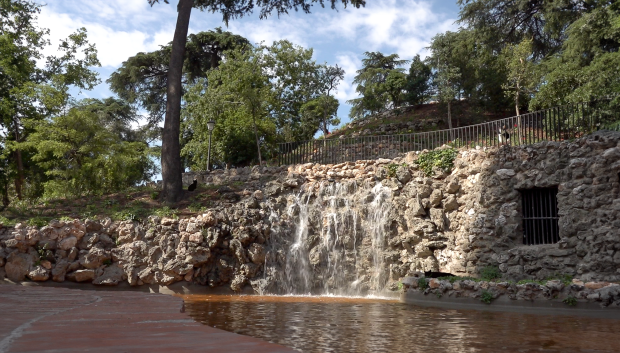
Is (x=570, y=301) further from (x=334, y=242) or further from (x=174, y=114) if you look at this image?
(x=174, y=114)

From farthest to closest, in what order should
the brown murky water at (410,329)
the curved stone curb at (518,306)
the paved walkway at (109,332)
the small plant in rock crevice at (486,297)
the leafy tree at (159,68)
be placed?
the leafy tree at (159,68)
the small plant in rock crevice at (486,297)
the curved stone curb at (518,306)
the brown murky water at (410,329)
the paved walkway at (109,332)

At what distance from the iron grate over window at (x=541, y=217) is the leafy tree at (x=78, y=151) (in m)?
16.1

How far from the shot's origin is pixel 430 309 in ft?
31.7

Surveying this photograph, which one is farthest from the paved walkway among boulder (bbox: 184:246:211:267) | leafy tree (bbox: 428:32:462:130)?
leafy tree (bbox: 428:32:462:130)

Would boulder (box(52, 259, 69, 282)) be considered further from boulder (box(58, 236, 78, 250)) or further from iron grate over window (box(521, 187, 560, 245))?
iron grate over window (box(521, 187, 560, 245))

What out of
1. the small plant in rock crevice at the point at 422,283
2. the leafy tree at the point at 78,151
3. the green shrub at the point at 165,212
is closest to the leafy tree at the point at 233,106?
the leafy tree at the point at 78,151

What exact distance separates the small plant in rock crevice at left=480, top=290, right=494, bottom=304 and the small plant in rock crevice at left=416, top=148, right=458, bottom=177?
A: 512cm

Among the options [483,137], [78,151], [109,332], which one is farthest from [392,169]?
[109,332]

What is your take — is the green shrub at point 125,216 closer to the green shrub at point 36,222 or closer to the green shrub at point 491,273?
the green shrub at point 36,222

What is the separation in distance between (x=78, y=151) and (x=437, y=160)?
47.6ft

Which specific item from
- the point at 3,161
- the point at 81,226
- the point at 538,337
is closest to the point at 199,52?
the point at 3,161

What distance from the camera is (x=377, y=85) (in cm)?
3469

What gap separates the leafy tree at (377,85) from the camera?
34.0m

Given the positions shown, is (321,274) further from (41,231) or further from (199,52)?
(199,52)
